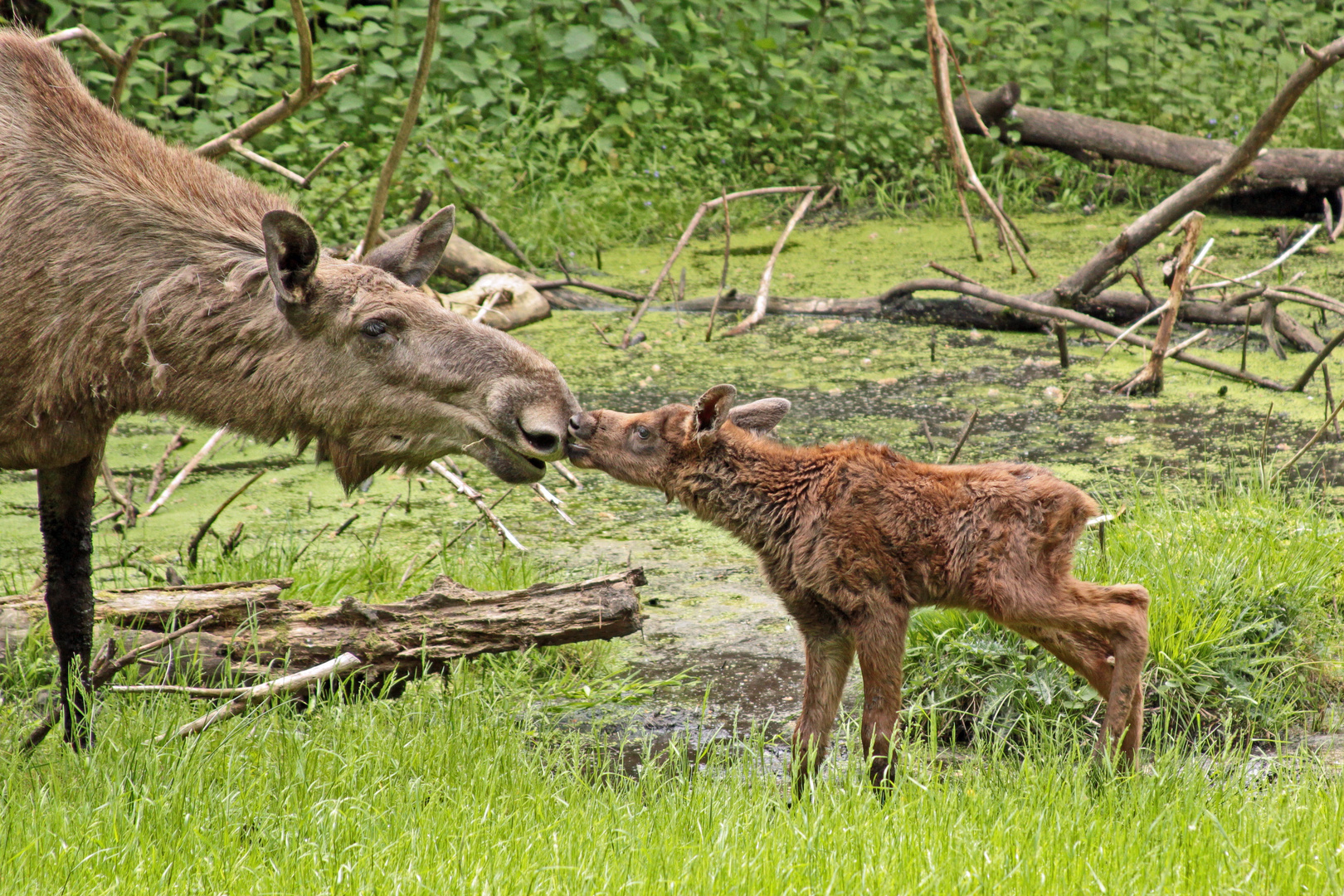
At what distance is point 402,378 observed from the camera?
3605mm

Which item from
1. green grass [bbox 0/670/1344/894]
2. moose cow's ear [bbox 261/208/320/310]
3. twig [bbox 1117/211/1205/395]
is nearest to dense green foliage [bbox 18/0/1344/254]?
twig [bbox 1117/211/1205/395]

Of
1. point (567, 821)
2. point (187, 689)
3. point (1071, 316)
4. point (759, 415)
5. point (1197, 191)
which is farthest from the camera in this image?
point (1071, 316)

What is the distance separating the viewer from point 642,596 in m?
5.33

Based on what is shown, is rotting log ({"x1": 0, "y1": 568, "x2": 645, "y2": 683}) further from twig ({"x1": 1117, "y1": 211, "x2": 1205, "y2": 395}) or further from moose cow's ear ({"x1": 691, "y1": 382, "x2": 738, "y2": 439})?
twig ({"x1": 1117, "y1": 211, "x2": 1205, "y2": 395})

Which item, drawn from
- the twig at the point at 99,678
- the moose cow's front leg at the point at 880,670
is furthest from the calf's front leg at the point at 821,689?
the twig at the point at 99,678


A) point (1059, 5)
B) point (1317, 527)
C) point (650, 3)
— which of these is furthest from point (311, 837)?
point (1059, 5)

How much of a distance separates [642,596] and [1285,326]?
453cm

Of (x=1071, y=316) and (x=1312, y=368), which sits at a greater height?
(x=1312, y=368)

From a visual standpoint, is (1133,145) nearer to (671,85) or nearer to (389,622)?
(671,85)

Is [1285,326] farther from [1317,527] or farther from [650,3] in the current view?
[650,3]

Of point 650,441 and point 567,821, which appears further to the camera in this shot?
point 650,441

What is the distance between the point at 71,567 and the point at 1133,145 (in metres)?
8.66

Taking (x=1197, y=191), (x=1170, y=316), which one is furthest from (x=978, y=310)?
(x=1170, y=316)

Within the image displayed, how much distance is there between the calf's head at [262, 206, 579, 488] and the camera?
139 inches
